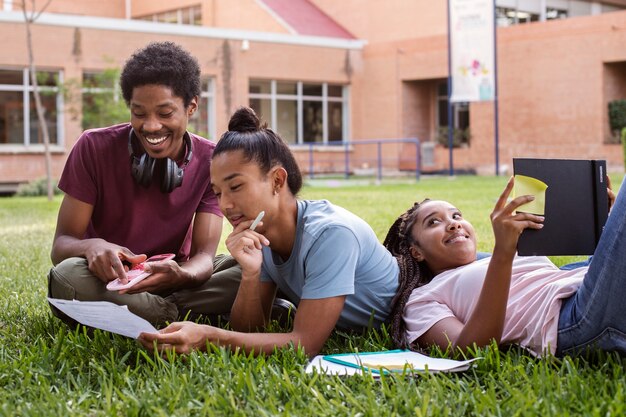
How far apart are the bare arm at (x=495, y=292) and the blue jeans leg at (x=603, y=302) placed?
21cm

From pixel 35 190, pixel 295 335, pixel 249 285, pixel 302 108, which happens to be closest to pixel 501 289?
pixel 295 335

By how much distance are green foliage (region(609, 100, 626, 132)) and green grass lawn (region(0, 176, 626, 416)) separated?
69.4 feet

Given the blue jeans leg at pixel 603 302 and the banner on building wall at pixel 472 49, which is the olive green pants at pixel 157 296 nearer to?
the blue jeans leg at pixel 603 302

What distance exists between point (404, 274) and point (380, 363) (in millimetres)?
667

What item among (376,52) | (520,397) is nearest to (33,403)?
(520,397)

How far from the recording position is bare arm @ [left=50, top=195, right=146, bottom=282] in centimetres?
356

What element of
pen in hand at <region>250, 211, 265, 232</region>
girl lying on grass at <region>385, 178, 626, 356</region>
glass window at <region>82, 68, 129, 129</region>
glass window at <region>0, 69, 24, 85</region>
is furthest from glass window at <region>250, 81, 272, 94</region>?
pen in hand at <region>250, 211, 265, 232</region>

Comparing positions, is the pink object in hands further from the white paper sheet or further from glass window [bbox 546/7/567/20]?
glass window [bbox 546/7/567/20]

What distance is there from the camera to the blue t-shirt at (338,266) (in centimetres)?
314

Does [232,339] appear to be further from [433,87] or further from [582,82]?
[433,87]

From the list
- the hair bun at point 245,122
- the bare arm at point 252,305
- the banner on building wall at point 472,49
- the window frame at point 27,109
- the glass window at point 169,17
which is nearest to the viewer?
the hair bun at point 245,122

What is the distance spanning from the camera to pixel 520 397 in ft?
8.18

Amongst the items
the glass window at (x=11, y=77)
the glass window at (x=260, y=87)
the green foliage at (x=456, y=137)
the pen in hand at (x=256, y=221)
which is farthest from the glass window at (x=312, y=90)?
the pen in hand at (x=256, y=221)

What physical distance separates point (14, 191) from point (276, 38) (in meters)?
8.63
